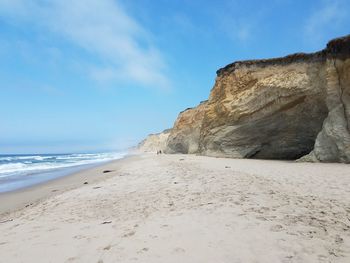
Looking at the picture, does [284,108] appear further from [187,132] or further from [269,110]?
[187,132]

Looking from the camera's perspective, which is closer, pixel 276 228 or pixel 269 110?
pixel 276 228

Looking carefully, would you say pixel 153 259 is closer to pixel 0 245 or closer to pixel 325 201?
pixel 0 245

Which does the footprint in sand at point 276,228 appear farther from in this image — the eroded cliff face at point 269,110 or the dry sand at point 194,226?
the eroded cliff face at point 269,110

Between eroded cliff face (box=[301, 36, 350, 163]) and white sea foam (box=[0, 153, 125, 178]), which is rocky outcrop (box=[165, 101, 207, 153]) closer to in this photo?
white sea foam (box=[0, 153, 125, 178])

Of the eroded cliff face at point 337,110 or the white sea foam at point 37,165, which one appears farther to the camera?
the white sea foam at point 37,165

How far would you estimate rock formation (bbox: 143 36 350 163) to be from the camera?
1375 centimetres

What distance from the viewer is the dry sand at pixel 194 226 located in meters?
3.75

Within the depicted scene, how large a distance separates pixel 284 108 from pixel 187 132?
17664 mm

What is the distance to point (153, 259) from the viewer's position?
366 centimetres

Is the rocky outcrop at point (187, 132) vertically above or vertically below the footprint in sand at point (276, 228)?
above

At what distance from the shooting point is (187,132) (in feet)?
111

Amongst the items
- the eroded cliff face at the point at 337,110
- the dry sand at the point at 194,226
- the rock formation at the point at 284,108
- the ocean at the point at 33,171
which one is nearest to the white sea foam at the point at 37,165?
the ocean at the point at 33,171

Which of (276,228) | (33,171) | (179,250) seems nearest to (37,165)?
(33,171)

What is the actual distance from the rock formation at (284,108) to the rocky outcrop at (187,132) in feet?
30.6
